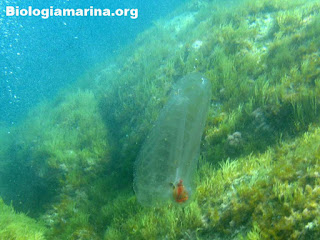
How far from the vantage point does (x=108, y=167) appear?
21.1 feet

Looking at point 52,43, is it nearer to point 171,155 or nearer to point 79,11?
point 79,11

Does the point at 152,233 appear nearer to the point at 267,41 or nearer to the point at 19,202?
the point at 19,202

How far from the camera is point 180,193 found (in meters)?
2.99

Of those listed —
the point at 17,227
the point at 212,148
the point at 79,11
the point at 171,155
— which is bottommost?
the point at 17,227

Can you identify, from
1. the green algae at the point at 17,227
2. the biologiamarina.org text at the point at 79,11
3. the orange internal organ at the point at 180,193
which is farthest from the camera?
the biologiamarina.org text at the point at 79,11

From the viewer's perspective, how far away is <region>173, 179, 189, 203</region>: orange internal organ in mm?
2943

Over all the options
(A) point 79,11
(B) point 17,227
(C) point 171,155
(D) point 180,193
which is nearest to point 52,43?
(A) point 79,11

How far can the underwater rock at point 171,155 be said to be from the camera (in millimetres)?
3023

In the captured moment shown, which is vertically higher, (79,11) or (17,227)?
(79,11)

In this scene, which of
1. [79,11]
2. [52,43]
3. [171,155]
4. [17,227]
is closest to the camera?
[171,155]

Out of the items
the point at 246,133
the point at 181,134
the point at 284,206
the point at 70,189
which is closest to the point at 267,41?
the point at 246,133

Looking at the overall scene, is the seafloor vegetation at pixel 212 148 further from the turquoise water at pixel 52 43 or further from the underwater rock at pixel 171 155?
the turquoise water at pixel 52 43

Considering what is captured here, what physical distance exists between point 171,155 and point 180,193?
501 millimetres

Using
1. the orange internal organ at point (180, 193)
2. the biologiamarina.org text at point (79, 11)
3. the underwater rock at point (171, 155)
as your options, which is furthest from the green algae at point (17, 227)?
the biologiamarina.org text at point (79, 11)
